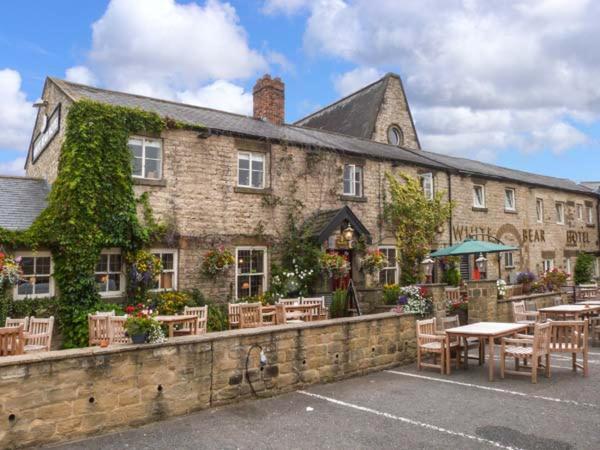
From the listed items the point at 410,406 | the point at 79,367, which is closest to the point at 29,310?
the point at 79,367

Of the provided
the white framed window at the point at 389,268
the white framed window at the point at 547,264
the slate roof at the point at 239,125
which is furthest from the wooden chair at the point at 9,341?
the white framed window at the point at 547,264

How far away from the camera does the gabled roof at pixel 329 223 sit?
14289 mm

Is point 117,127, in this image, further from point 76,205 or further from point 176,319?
point 176,319

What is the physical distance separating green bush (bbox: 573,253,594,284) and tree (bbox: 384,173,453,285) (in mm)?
12836

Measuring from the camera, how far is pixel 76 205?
11.2 meters

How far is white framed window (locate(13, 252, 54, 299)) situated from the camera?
1081 centimetres

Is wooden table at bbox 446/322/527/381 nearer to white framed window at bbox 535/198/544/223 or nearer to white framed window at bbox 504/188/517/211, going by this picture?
white framed window at bbox 504/188/517/211

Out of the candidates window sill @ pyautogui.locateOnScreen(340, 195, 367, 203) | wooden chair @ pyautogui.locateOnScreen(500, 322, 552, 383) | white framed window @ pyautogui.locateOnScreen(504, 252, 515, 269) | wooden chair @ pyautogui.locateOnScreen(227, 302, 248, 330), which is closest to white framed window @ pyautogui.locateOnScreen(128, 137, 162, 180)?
wooden chair @ pyautogui.locateOnScreen(227, 302, 248, 330)

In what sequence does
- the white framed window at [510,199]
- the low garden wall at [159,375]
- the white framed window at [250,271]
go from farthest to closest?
the white framed window at [510,199] < the white framed window at [250,271] < the low garden wall at [159,375]

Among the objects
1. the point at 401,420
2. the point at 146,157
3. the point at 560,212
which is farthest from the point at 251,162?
the point at 560,212

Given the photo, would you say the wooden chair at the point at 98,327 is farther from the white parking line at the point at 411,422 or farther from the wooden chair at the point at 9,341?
the white parking line at the point at 411,422

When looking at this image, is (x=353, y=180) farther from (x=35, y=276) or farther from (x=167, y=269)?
(x=35, y=276)

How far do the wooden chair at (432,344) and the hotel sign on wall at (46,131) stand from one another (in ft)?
37.6

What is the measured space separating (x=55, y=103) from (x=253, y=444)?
13.0 metres
